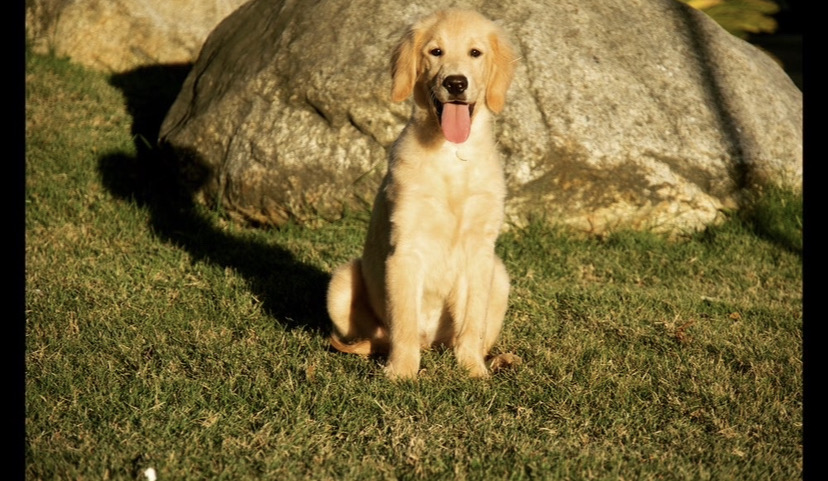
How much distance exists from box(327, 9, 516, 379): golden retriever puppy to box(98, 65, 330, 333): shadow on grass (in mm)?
740

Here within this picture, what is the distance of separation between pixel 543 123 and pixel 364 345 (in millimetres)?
2551

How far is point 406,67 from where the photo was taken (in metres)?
3.92

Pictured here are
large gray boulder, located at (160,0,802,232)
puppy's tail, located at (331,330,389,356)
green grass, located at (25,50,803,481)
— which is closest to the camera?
green grass, located at (25,50,803,481)

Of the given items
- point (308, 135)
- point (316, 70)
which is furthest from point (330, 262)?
point (316, 70)

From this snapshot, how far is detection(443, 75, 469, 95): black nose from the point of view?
369 cm

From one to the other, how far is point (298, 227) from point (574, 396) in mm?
2988

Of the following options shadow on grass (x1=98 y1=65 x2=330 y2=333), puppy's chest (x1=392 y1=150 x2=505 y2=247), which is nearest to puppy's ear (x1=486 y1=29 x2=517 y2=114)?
puppy's chest (x1=392 y1=150 x2=505 y2=247)

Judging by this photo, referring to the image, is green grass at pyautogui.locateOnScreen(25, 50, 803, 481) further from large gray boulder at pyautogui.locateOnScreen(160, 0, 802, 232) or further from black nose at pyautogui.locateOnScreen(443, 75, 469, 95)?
black nose at pyautogui.locateOnScreen(443, 75, 469, 95)

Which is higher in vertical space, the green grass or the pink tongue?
the pink tongue

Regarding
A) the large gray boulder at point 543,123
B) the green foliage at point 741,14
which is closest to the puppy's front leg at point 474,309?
the large gray boulder at point 543,123

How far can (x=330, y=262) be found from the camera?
18.1ft

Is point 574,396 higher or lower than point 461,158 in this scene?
lower

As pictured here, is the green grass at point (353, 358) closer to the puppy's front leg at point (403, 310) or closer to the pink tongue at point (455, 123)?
the puppy's front leg at point (403, 310)
